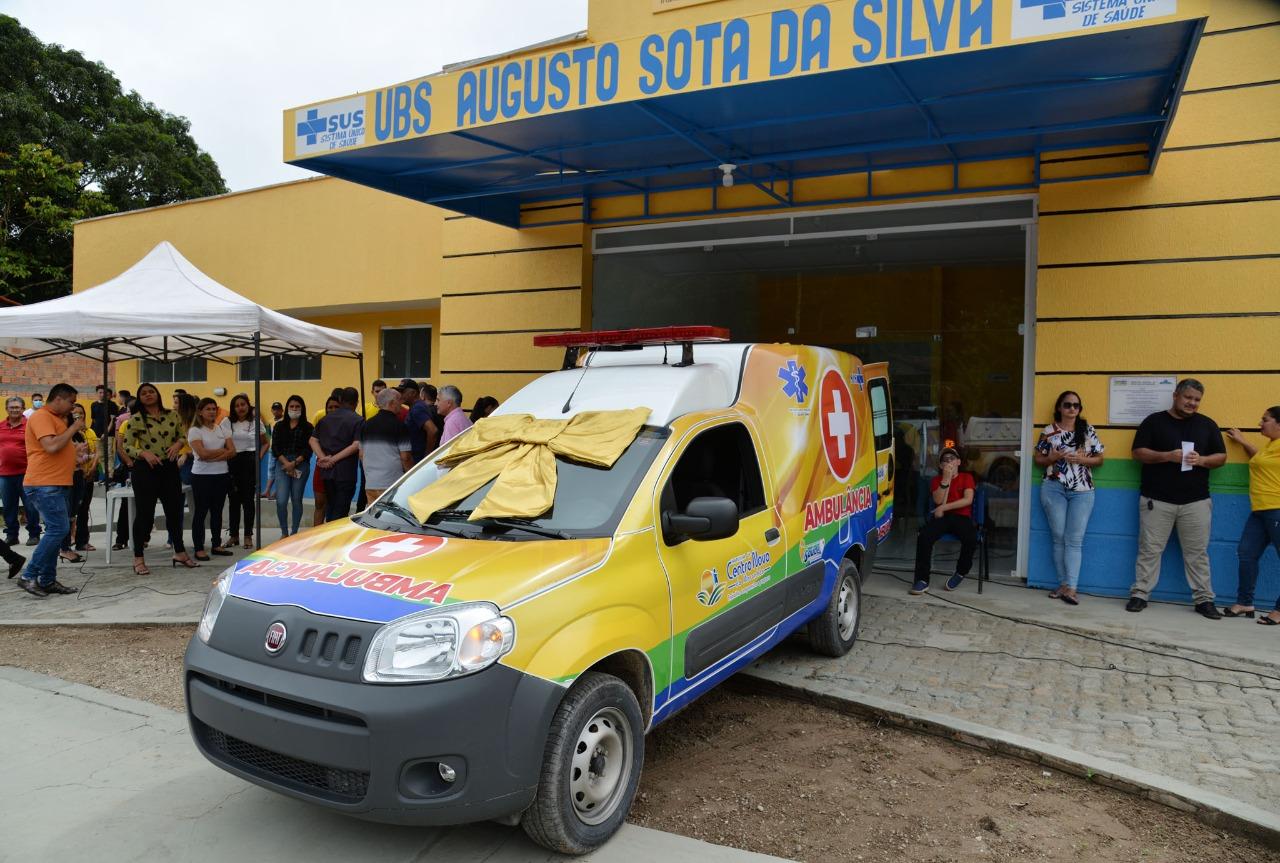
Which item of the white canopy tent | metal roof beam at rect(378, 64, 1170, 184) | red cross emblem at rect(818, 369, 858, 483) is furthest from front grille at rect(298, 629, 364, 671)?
the white canopy tent

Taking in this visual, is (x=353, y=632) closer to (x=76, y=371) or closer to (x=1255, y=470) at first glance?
(x=1255, y=470)

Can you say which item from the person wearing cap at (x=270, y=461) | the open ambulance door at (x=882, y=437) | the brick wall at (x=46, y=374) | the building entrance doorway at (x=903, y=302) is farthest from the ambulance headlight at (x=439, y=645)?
the brick wall at (x=46, y=374)

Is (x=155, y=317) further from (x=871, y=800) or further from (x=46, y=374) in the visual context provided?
(x=46, y=374)

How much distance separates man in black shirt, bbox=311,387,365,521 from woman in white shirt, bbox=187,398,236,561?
3.42 ft

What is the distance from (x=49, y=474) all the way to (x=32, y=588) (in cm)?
110

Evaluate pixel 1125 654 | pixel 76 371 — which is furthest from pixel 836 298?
pixel 76 371

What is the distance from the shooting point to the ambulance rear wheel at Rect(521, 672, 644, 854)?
3.15m

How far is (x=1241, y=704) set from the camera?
507 cm

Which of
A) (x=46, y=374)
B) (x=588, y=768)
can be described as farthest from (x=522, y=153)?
(x=46, y=374)

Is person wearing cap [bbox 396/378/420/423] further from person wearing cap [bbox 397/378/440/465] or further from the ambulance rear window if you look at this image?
the ambulance rear window

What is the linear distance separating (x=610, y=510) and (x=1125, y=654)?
443 centimetres

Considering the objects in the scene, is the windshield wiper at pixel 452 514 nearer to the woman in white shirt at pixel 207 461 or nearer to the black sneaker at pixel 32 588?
the black sneaker at pixel 32 588

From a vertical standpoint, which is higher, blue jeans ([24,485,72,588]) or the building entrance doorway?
the building entrance doorway

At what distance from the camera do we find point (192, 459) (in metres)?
10.3
